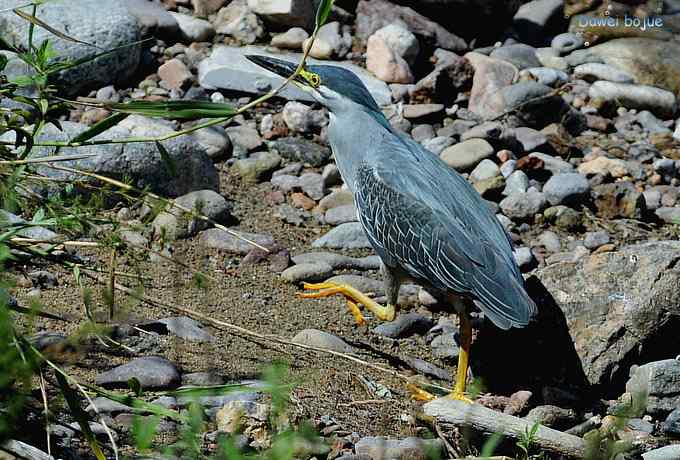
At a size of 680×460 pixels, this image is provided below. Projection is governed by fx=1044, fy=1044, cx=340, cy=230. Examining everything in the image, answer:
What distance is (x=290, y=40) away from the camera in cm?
749

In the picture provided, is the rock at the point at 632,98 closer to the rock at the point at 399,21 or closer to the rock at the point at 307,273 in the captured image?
the rock at the point at 399,21

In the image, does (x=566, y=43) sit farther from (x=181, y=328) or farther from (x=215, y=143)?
(x=181, y=328)

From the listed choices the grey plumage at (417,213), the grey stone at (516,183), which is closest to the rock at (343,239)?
the grey plumage at (417,213)

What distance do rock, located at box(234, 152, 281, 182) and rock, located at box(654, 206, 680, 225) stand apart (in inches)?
91.6

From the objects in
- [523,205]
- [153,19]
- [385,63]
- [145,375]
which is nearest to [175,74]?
[153,19]

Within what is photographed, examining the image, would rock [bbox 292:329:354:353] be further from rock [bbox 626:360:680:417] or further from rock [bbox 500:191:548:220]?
rock [bbox 500:191:548:220]

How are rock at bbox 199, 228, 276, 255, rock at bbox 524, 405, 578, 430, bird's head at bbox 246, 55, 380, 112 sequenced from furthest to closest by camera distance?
rock at bbox 199, 228, 276, 255 < bird's head at bbox 246, 55, 380, 112 < rock at bbox 524, 405, 578, 430

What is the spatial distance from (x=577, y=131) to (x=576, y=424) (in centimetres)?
347

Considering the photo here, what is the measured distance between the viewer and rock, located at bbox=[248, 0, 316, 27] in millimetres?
7546

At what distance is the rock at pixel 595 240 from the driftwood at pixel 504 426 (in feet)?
8.59

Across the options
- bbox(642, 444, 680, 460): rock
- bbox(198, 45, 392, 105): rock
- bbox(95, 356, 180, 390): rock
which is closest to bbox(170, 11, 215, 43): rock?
bbox(198, 45, 392, 105): rock

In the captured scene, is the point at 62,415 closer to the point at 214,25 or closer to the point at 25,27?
the point at 25,27

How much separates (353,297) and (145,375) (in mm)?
1510

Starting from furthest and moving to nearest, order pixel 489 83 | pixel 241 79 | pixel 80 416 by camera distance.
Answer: pixel 489 83 → pixel 241 79 → pixel 80 416
